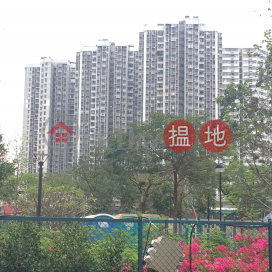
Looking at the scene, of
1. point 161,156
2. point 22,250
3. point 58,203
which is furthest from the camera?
point 161,156

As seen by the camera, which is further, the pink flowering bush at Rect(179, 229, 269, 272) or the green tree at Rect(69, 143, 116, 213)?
the green tree at Rect(69, 143, 116, 213)

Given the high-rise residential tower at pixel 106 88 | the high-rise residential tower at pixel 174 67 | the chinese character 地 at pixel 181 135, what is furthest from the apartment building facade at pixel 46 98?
the chinese character 地 at pixel 181 135

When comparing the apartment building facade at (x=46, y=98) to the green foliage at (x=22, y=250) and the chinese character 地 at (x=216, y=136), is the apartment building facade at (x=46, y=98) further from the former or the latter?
the green foliage at (x=22, y=250)

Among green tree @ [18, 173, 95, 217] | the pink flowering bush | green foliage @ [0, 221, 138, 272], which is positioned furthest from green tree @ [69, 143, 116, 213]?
green foliage @ [0, 221, 138, 272]

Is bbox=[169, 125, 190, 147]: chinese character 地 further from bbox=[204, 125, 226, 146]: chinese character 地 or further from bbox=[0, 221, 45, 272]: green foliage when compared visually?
bbox=[0, 221, 45, 272]: green foliage

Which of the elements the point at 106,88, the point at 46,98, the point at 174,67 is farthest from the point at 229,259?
the point at 46,98

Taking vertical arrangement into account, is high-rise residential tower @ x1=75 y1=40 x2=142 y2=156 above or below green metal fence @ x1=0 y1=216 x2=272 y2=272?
above

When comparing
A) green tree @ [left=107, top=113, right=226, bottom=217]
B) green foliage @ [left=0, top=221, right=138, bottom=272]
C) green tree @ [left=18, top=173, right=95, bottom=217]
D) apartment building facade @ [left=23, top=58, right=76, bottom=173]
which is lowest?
green tree @ [left=18, top=173, right=95, bottom=217]

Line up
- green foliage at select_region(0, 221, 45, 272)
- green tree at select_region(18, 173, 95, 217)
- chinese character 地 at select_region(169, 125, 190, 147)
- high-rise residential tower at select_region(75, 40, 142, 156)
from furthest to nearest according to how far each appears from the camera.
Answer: high-rise residential tower at select_region(75, 40, 142, 156)
chinese character 地 at select_region(169, 125, 190, 147)
green tree at select_region(18, 173, 95, 217)
green foliage at select_region(0, 221, 45, 272)

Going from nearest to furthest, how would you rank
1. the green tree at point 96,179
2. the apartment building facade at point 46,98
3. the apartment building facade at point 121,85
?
the green tree at point 96,179 < the apartment building facade at point 121,85 < the apartment building facade at point 46,98

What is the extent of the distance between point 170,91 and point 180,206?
32.7 meters

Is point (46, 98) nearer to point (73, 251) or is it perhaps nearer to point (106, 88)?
point (106, 88)

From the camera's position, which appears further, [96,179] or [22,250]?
[96,179]

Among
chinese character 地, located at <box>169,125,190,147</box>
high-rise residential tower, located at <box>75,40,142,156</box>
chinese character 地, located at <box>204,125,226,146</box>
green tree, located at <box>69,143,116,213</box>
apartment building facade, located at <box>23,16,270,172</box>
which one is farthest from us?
high-rise residential tower, located at <box>75,40,142,156</box>
